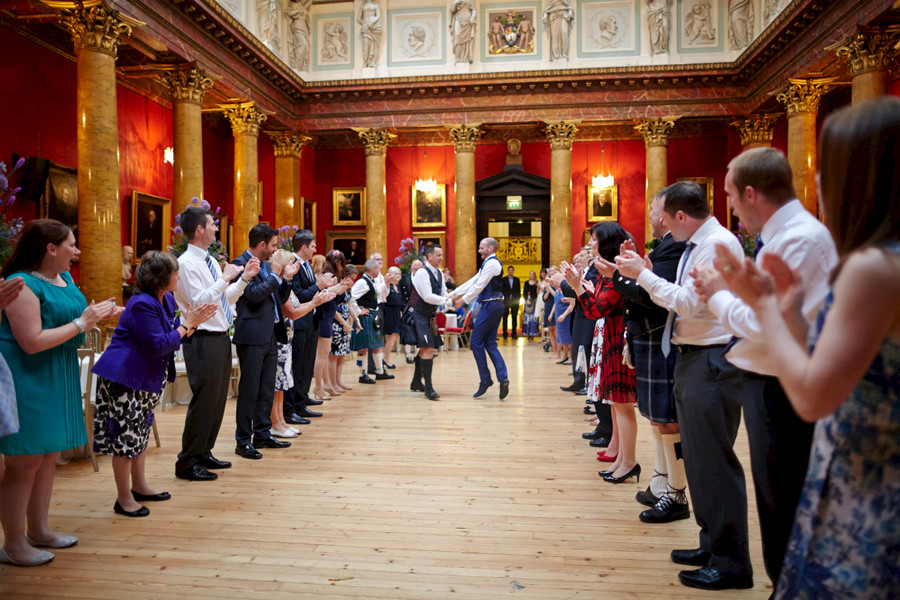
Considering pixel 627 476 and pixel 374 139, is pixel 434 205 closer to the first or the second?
pixel 374 139

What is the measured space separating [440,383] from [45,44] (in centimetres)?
965

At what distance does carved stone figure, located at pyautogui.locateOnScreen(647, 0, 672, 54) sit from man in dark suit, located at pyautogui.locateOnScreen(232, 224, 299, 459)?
596 inches

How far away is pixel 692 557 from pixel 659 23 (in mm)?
17126

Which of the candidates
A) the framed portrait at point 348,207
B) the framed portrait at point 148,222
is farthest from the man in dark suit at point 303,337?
the framed portrait at point 348,207

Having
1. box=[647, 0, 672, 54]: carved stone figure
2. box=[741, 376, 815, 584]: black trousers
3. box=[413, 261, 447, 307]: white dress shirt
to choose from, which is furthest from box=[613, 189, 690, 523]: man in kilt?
box=[647, 0, 672, 54]: carved stone figure

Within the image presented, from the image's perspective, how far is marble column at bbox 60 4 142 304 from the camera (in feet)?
31.9

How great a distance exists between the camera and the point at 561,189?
17.8 meters

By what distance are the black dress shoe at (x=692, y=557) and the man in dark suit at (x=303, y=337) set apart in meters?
4.38

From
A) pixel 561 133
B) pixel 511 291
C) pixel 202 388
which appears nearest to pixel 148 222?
pixel 511 291

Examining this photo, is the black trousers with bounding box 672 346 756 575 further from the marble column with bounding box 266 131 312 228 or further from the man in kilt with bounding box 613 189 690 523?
the marble column with bounding box 266 131 312 228

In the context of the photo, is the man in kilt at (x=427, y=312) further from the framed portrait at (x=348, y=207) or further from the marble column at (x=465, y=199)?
the framed portrait at (x=348, y=207)

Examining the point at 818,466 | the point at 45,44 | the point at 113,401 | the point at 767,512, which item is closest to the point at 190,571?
the point at 113,401

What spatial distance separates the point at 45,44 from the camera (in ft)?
37.3

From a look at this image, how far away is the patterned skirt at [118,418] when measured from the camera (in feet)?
12.7
